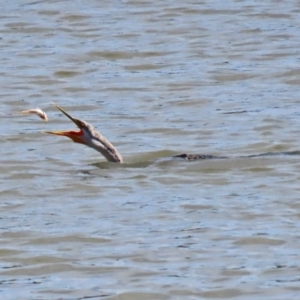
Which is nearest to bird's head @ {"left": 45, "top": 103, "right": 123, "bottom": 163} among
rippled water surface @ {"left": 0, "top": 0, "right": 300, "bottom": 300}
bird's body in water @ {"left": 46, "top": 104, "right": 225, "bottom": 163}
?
bird's body in water @ {"left": 46, "top": 104, "right": 225, "bottom": 163}

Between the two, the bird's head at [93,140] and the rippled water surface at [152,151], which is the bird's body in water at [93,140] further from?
the rippled water surface at [152,151]

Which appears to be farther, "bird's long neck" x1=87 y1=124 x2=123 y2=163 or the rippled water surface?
"bird's long neck" x1=87 y1=124 x2=123 y2=163

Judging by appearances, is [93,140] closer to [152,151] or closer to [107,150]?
[107,150]

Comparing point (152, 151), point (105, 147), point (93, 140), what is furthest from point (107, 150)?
point (152, 151)

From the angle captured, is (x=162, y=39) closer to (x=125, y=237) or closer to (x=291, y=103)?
(x=291, y=103)

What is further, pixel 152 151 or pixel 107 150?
pixel 152 151

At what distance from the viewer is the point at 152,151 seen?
12.5 metres

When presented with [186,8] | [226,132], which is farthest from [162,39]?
[226,132]

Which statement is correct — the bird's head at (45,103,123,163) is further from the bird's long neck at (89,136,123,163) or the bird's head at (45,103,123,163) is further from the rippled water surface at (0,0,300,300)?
the rippled water surface at (0,0,300,300)

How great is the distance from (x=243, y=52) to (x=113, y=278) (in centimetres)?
912

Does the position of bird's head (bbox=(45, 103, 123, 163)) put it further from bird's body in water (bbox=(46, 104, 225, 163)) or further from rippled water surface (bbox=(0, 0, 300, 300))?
rippled water surface (bbox=(0, 0, 300, 300))

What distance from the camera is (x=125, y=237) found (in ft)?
30.4

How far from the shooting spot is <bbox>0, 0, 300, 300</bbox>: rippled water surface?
8547 millimetres

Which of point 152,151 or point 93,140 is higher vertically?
point 93,140
